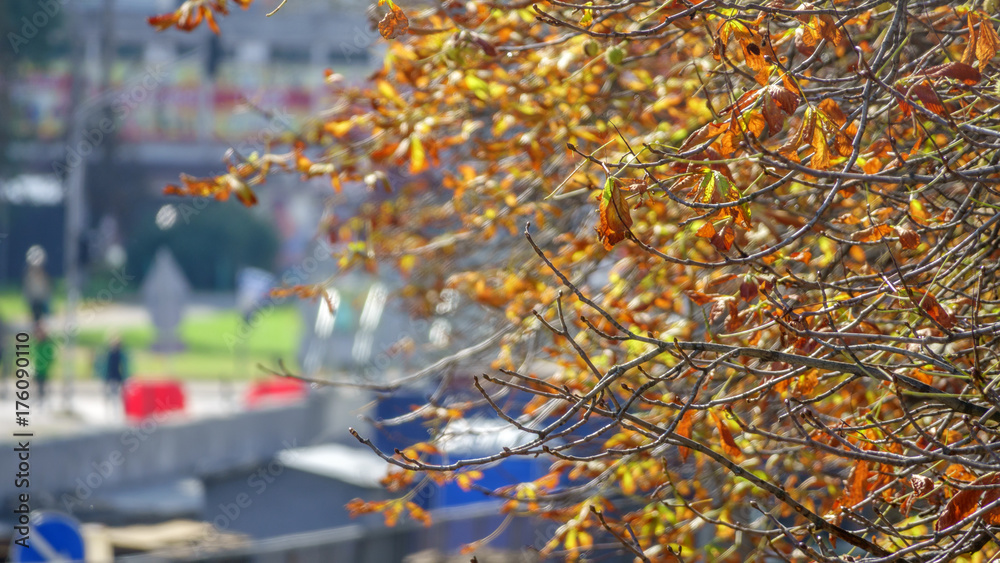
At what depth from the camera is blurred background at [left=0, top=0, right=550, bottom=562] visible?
9.27 metres

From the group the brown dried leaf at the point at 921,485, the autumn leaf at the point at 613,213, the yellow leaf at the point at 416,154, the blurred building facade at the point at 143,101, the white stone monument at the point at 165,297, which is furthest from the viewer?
the blurred building facade at the point at 143,101

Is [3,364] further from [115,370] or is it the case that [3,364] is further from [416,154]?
[416,154]

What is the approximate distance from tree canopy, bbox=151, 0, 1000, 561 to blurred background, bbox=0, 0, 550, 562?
0.80 m

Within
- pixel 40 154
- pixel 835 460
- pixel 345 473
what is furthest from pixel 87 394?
pixel 835 460

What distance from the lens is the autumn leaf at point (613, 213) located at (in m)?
2.36

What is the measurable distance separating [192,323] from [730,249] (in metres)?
33.9

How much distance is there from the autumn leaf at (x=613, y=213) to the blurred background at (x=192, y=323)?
195cm

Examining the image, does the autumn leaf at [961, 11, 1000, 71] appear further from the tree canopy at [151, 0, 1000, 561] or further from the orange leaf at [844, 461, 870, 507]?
the orange leaf at [844, 461, 870, 507]

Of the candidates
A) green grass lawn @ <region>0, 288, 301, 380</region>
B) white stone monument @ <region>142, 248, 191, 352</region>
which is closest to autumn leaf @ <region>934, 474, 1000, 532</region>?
white stone monument @ <region>142, 248, 191, 352</region>

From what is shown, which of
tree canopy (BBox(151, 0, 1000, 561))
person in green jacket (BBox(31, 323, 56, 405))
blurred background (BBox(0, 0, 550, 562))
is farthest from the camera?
person in green jacket (BBox(31, 323, 56, 405))

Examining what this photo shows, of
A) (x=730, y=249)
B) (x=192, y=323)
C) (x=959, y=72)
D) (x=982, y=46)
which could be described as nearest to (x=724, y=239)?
(x=730, y=249)

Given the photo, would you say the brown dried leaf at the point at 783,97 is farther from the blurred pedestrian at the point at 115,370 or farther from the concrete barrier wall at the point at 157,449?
the blurred pedestrian at the point at 115,370

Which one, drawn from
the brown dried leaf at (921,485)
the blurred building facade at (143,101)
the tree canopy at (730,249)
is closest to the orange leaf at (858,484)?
Answer: the tree canopy at (730,249)

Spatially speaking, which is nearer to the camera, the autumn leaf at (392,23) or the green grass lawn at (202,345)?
the autumn leaf at (392,23)
